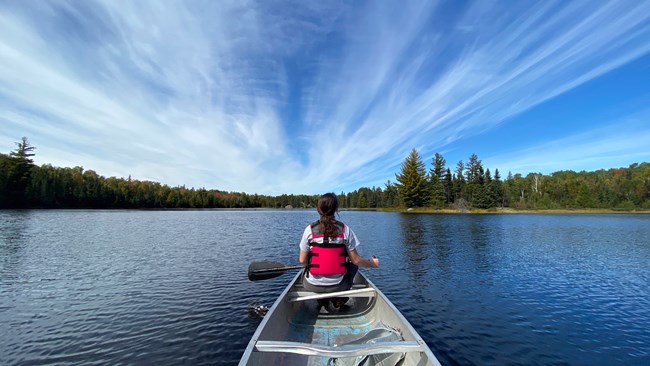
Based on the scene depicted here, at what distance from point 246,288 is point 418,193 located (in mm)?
87374

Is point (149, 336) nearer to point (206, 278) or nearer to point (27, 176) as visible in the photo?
point (206, 278)

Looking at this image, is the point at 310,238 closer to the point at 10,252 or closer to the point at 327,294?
the point at 327,294

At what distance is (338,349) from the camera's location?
419 cm

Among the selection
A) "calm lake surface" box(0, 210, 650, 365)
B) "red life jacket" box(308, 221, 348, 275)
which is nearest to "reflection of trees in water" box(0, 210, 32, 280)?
"calm lake surface" box(0, 210, 650, 365)

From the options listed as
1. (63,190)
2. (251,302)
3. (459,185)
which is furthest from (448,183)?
(63,190)

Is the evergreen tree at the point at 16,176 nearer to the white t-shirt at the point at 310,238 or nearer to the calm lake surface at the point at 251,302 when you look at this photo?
the calm lake surface at the point at 251,302

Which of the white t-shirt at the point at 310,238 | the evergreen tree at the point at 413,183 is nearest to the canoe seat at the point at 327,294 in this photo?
the white t-shirt at the point at 310,238

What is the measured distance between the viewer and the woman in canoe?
6113 mm

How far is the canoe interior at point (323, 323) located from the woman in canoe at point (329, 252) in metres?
0.99

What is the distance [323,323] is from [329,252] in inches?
84.6

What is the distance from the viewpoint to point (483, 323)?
9086 mm

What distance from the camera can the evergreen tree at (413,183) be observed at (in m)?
91.9

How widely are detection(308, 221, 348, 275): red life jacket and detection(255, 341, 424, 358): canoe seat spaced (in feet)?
7.28

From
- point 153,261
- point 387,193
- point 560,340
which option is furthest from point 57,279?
point 387,193
